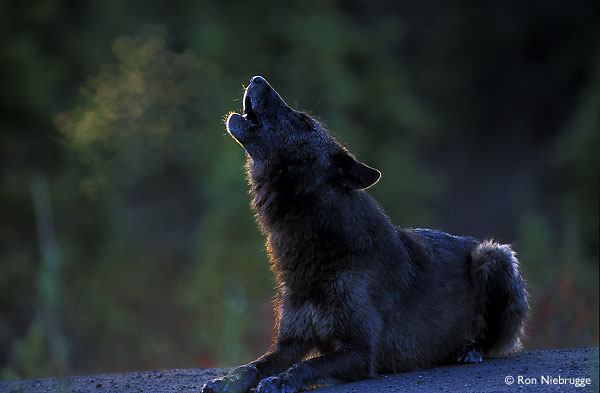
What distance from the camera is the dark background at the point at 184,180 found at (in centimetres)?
1491

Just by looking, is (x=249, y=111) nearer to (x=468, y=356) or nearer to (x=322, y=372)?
(x=322, y=372)

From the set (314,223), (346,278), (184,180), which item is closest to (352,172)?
(314,223)

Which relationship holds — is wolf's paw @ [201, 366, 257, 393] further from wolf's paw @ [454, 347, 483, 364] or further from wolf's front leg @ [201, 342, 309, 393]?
wolf's paw @ [454, 347, 483, 364]

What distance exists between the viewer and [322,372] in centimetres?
602

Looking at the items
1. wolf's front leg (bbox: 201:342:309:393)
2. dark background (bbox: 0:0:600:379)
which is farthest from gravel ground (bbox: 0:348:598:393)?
dark background (bbox: 0:0:600:379)

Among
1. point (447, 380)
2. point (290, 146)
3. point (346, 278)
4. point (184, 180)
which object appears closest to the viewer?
point (447, 380)

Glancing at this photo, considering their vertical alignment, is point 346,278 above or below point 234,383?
above

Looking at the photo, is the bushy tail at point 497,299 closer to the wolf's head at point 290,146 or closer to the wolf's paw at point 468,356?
the wolf's paw at point 468,356

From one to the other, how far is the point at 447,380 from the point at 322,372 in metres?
A: 1.00

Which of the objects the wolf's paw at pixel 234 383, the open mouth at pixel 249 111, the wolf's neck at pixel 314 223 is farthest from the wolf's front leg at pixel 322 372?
the open mouth at pixel 249 111

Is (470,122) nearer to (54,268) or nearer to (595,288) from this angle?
(595,288)

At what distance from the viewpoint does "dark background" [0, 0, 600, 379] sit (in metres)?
14.9

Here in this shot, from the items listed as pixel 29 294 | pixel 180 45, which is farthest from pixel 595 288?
pixel 180 45

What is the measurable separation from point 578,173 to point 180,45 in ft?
50.9
